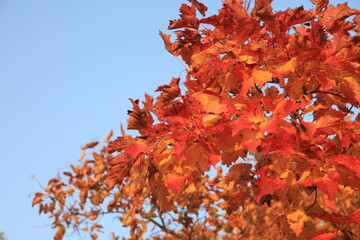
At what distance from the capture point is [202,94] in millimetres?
1486

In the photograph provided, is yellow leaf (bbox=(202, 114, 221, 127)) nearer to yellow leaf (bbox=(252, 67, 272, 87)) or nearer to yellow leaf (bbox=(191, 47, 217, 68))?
yellow leaf (bbox=(252, 67, 272, 87))

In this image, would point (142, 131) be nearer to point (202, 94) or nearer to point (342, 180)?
point (202, 94)

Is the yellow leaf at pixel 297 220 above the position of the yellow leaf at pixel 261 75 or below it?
below

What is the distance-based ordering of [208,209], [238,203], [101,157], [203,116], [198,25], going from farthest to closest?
[101,157] → [208,209] → [238,203] → [198,25] → [203,116]

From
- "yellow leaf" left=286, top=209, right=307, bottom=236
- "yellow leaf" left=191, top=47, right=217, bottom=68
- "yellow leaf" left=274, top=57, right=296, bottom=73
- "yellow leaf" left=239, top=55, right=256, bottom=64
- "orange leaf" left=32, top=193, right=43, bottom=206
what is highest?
"orange leaf" left=32, top=193, right=43, bottom=206

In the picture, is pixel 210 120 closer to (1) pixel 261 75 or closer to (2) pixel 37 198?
(1) pixel 261 75

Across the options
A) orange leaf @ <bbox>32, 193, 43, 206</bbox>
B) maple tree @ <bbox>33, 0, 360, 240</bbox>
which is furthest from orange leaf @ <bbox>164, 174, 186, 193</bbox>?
orange leaf @ <bbox>32, 193, 43, 206</bbox>

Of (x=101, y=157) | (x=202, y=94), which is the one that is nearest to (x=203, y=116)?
(x=202, y=94)

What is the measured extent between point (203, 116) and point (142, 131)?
0.88 feet

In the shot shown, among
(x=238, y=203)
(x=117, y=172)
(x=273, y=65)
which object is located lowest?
(x=238, y=203)

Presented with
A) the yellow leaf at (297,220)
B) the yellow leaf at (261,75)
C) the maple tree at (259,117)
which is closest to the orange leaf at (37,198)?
the maple tree at (259,117)

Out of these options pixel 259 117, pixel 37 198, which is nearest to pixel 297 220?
pixel 259 117

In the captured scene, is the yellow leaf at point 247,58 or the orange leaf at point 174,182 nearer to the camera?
the orange leaf at point 174,182

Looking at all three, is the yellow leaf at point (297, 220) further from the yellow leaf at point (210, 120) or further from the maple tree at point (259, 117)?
the yellow leaf at point (210, 120)
